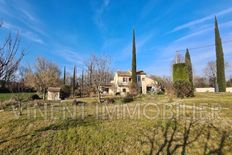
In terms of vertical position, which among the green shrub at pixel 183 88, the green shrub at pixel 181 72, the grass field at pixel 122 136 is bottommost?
the grass field at pixel 122 136

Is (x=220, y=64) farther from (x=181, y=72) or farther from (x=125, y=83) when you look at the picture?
(x=125, y=83)

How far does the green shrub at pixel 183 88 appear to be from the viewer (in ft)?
→ 55.6

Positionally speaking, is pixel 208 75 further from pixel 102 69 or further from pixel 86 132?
pixel 86 132

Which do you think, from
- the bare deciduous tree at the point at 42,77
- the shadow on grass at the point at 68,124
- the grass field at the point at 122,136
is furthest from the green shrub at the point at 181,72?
the bare deciduous tree at the point at 42,77

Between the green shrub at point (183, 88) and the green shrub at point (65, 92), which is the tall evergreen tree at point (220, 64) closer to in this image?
the green shrub at point (183, 88)

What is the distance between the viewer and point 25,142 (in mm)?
6316

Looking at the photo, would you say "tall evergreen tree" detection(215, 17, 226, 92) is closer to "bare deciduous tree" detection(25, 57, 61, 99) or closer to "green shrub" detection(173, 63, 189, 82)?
"green shrub" detection(173, 63, 189, 82)

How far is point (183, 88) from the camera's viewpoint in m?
17.1

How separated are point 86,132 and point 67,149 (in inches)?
45.4

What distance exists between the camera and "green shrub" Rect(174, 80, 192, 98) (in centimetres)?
1694

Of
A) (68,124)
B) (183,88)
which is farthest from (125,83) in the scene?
(68,124)

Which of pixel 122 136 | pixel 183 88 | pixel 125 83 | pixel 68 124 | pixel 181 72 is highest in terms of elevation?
pixel 125 83

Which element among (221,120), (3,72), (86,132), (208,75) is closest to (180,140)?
(221,120)

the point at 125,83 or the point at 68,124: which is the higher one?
the point at 125,83
